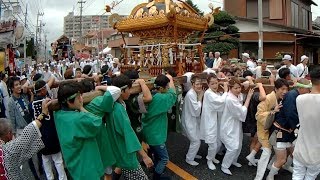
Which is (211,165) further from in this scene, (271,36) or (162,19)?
(271,36)

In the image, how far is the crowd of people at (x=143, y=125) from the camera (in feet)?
11.5

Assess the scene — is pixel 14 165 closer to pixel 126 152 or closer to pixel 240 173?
pixel 126 152

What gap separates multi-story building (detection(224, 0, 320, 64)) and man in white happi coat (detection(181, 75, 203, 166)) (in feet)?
61.4

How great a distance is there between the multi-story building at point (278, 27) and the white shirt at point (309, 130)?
66.6 ft

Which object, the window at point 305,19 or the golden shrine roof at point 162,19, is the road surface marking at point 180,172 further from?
the window at point 305,19

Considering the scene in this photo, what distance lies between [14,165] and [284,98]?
3.32 metres

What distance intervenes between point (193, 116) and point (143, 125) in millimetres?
1184

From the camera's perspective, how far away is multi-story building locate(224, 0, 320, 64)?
25.7 m

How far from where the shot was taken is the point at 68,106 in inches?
140

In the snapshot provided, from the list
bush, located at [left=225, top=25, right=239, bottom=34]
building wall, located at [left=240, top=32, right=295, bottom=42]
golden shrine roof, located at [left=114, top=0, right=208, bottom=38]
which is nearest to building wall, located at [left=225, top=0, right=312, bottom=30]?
building wall, located at [left=240, top=32, right=295, bottom=42]

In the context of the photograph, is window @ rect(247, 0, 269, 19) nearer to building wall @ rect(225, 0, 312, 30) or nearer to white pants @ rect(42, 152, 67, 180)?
building wall @ rect(225, 0, 312, 30)

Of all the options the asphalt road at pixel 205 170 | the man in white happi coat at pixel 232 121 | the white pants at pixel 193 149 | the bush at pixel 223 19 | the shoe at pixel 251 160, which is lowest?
the asphalt road at pixel 205 170

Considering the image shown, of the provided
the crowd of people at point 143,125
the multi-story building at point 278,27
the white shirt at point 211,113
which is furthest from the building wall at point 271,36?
the white shirt at point 211,113

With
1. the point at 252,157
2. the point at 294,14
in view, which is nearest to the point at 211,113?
the point at 252,157
